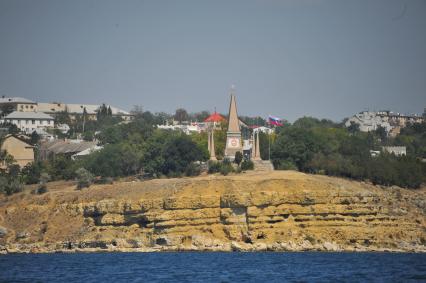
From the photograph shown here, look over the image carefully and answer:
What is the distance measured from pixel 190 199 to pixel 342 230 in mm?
12652

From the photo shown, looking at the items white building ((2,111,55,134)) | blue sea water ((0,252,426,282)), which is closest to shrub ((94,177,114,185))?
blue sea water ((0,252,426,282))

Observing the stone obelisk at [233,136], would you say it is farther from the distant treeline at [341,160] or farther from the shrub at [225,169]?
the shrub at [225,169]

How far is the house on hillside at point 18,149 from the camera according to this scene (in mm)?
114750

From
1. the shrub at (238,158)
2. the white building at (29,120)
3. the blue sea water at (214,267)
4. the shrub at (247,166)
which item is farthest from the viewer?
the white building at (29,120)

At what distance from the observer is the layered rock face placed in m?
76.6

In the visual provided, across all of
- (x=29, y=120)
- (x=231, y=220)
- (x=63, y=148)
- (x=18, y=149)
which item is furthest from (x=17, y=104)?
(x=231, y=220)

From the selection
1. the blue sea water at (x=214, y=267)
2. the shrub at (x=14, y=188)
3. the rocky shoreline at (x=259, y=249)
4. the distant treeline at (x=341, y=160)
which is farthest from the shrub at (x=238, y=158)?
the blue sea water at (x=214, y=267)

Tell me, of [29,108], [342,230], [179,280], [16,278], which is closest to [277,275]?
[179,280]

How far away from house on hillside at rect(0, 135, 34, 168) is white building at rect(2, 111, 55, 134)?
29096 mm

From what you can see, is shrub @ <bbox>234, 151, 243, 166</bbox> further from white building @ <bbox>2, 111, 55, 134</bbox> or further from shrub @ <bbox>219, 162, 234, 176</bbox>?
white building @ <bbox>2, 111, 55, 134</bbox>

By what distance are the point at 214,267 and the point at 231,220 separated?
15.8 metres

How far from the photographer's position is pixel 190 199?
79375 mm

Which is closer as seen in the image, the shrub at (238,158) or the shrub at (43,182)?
the shrub at (43,182)

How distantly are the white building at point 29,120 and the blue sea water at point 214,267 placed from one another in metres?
77.1
